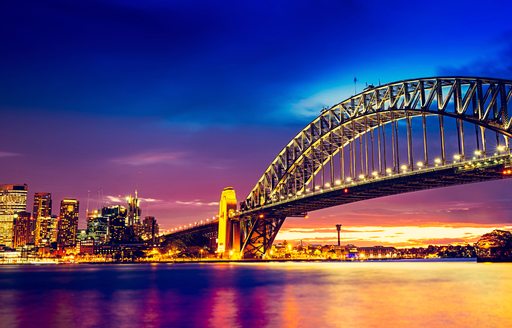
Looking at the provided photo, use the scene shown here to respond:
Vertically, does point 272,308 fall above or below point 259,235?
below

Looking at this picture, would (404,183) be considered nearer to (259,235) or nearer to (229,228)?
(259,235)

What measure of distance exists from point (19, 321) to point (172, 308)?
8.56 metres

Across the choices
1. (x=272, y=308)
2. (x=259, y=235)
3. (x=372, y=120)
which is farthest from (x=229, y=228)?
(x=272, y=308)

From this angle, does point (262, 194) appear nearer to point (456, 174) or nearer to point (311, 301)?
point (456, 174)

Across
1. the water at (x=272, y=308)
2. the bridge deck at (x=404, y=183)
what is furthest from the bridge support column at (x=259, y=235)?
the water at (x=272, y=308)

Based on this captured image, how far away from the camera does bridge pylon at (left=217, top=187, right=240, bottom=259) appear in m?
109

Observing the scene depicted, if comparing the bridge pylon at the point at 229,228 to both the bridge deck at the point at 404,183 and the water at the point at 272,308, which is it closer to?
the bridge deck at the point at 404,183

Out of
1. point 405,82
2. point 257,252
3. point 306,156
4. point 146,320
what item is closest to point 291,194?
point 306,156

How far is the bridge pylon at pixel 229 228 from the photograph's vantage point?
109 m

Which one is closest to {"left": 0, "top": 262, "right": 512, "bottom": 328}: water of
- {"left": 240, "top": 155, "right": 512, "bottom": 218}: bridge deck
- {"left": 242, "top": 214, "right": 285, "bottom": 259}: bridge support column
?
{"left": 240, "top": 155, "right": 512, "bottom": 218}: bridge deck

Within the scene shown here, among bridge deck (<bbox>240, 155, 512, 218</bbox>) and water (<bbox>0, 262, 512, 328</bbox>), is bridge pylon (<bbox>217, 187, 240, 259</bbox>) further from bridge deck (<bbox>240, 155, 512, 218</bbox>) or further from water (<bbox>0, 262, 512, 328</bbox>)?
water (<bbox>0, 262, 512, 328</bbox>)

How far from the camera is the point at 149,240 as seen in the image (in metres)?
196

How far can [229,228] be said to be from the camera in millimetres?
111375

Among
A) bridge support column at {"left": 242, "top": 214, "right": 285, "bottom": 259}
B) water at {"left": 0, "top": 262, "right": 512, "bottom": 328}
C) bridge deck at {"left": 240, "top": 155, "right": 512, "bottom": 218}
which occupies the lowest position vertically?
water at {"left": 0, "top": 262, "right": 512, "bottom": 328}
